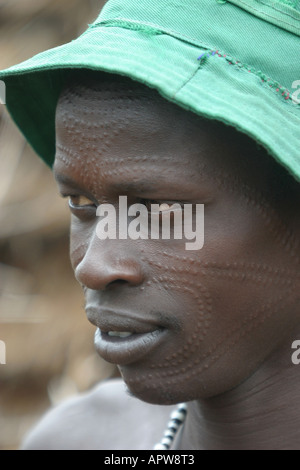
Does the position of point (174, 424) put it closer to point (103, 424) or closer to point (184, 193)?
point (103, 424)

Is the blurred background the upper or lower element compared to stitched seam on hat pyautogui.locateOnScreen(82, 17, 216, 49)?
upper

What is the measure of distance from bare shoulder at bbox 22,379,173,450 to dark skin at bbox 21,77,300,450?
496 millimetres

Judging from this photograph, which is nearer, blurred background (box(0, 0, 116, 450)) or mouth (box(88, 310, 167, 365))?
mouth (box(88, 310, 167, 365))

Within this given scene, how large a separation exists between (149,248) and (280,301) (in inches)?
9.9

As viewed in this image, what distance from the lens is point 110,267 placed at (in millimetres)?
1225

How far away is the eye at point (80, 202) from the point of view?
135cm

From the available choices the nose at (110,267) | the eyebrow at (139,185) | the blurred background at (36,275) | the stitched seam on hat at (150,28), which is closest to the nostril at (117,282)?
the nose at (110,267)

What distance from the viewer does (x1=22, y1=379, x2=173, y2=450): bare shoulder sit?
1.78 meters

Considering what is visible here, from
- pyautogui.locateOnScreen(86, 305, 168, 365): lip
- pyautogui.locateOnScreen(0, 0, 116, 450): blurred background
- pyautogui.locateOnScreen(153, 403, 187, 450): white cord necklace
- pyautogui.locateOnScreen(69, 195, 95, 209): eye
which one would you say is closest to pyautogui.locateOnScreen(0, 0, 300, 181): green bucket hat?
pyautogui.locateOnScreen(69, 195, 95, 209): eye

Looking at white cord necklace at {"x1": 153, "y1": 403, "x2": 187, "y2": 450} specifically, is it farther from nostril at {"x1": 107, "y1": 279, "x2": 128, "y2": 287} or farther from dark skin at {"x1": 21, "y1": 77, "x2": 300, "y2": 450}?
nostril at {"x1": 107, "y1": 279, "x2": 128, "y2": 287}

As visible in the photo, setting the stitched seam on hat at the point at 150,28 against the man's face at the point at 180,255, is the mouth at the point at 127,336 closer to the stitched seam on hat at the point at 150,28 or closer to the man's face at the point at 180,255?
the man's face at the point at 180,255

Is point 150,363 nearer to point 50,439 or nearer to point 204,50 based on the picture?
point 204,50
